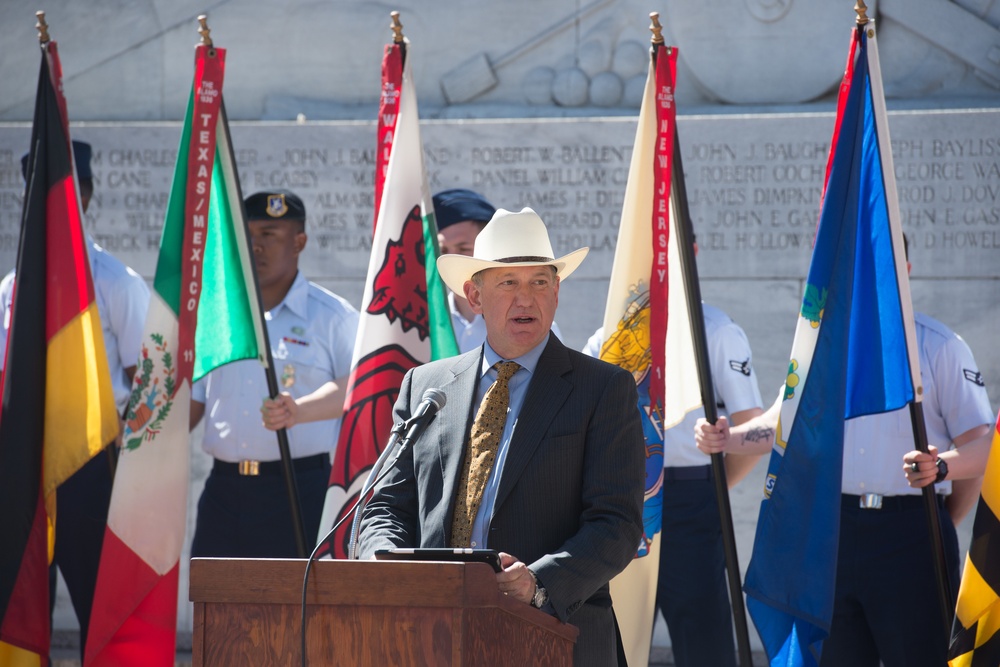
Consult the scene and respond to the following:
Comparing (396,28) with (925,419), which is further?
(396,28)

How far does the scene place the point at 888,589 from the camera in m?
3.88

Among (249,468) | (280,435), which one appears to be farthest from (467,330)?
(249,468)

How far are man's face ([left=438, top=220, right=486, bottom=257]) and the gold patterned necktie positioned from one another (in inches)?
70.3

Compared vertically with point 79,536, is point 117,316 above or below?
above

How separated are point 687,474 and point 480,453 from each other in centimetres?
200

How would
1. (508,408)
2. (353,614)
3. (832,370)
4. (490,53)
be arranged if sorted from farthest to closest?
(490,53) → (832,370) → (508,408) → (353,614)

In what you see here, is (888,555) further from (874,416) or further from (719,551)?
(719,551)

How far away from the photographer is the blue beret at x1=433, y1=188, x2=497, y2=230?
187 inches

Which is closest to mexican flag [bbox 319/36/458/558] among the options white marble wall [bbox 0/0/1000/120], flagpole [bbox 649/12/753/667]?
flagpole [bbox 649/12/753/667]

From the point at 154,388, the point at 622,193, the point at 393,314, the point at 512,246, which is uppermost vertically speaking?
the point at 622,193

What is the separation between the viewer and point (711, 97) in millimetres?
7258

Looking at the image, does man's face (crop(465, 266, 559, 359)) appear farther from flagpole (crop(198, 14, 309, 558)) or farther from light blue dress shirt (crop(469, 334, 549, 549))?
flagpole (crop(198, 14, 309, 558))

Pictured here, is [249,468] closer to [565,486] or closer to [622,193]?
[565,486]

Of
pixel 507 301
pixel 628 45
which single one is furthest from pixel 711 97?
pixel 507 301
